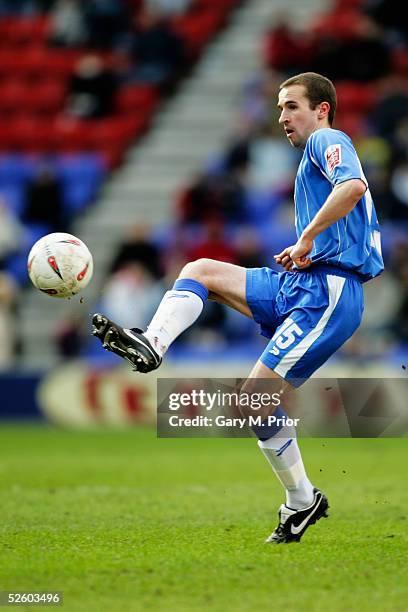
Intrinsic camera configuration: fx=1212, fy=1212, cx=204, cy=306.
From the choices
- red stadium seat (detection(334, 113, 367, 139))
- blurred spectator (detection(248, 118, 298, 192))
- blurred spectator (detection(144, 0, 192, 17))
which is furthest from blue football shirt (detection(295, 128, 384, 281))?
blurred spectator (detection(144, 0, 192, 17))

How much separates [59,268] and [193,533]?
1770mm

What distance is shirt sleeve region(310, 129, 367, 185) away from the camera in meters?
6.32

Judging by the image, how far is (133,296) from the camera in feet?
54.0

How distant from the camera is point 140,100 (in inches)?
827

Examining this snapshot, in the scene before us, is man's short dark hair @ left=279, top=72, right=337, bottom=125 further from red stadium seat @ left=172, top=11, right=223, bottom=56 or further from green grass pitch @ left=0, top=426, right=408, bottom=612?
red stadium seat @ left=172, top=11, right=223, bottom=56

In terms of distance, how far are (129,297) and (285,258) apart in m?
10.1

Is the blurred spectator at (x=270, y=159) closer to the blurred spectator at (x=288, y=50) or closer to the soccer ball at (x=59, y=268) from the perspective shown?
the blurred spectator at (x=288, y=50)

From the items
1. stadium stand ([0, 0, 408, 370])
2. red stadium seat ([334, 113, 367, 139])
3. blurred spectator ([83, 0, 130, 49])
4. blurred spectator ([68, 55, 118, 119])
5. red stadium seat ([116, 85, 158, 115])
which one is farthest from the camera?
blurred spectator ([83, 0, 130, 49])

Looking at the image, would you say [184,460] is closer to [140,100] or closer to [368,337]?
[368,337]

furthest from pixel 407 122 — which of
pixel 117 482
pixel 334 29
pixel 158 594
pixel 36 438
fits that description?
pixel 158 594

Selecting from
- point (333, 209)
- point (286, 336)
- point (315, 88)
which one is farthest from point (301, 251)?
point (315, 88)

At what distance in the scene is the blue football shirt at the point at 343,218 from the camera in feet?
21.0

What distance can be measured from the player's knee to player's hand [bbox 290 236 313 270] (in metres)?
0.51

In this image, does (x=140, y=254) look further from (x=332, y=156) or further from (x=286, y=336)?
(x=332, y=156)
